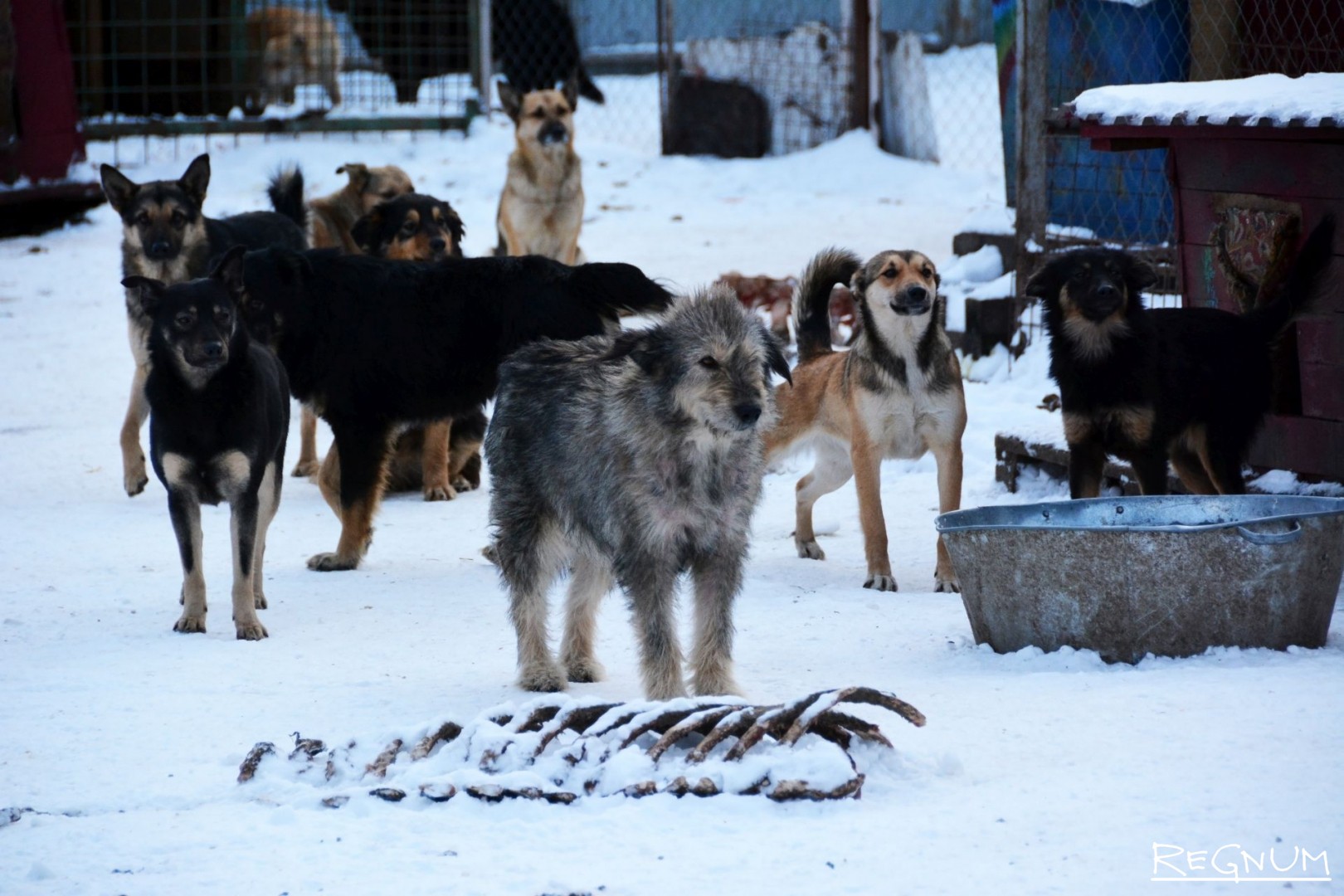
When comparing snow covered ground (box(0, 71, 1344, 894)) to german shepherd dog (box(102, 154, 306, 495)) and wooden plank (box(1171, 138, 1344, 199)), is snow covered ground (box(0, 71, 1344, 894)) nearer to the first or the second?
german shepherd dog (box(102, 154, 306, 495))

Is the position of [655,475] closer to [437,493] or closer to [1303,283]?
[1303,283]

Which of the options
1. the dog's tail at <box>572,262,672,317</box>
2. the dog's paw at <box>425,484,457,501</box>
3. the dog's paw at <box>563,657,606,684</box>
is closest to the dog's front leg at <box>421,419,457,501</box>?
the dog's paw at <box>425,484,457,501</box>

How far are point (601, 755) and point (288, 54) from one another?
631 inches

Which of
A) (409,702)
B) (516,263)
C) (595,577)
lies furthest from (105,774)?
(516,263)

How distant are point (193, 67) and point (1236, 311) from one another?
1479cm

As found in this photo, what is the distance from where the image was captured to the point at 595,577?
17.1 ft

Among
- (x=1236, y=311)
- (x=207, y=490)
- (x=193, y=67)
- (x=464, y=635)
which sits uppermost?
(x=193, y=67)

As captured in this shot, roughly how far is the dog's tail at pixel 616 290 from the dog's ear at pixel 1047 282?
1.63 meters

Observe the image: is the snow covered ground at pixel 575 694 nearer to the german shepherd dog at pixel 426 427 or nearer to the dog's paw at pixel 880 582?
the dog's paw at pixel 880 582

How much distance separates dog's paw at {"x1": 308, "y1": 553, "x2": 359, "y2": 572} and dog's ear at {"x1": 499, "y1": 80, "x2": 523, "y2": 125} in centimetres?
713

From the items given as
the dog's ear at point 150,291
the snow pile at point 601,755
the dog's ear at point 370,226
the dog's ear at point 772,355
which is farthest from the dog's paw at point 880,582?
the dog's ear at point 370,226

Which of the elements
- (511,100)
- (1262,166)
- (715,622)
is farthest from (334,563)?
(511,100)

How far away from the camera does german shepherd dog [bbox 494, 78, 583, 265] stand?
12844mm

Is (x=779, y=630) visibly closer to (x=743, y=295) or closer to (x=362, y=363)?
(x=362, y=363)
